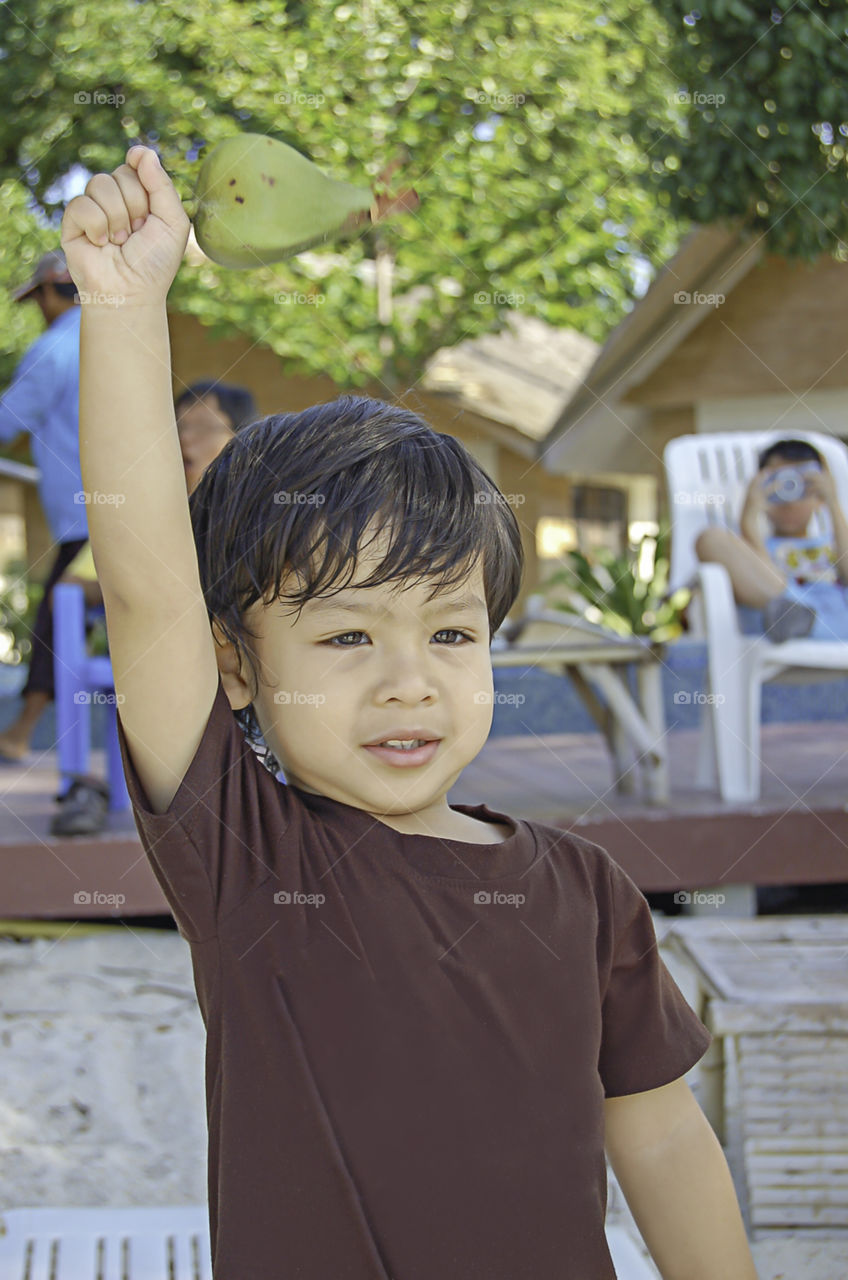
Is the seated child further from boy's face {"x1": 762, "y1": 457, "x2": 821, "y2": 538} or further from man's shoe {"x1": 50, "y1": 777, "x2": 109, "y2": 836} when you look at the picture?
man's shoe {"x1": 50, "y1": 777, "x2": 109, "y2": 836}

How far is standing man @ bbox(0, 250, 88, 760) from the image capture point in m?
3.54

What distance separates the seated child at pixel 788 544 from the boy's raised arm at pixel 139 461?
325 centimetres

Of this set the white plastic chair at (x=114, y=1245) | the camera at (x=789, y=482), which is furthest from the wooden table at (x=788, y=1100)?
the camera at (x=789, y=482)

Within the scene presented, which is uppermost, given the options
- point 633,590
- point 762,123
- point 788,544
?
point 762,123

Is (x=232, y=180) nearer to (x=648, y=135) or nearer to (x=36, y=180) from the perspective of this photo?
(x=648, y=135)

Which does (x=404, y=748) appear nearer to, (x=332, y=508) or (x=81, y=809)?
(x=332, y=508)

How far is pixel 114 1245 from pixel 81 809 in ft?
5.64

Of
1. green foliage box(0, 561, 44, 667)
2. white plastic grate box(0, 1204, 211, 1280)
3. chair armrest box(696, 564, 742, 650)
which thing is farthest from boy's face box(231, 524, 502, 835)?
green foliage box(0, 561, 44, 667)

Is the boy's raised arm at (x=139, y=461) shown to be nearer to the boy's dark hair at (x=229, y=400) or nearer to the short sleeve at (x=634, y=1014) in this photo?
the short sleeve at (x=634, y=1014)

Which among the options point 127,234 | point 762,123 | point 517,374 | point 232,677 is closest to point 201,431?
point 762,123

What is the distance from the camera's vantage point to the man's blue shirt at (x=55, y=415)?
3.53 m

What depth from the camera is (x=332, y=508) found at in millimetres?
1059

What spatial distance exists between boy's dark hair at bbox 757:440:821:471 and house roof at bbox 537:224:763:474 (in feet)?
4.77

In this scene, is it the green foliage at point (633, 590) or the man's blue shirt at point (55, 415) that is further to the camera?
the green foliage at point (633, 590)
